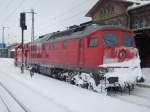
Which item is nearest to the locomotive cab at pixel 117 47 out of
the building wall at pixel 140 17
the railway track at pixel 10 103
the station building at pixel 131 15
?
the railway track at pixel 10 103

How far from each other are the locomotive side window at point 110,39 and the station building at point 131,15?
440 inches

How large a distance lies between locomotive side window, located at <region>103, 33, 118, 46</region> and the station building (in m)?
11.2

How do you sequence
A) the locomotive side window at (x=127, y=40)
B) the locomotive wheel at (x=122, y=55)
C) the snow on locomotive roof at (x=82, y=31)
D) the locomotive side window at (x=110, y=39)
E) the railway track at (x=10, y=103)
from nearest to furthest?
the railway track at (x=10, y=103)
the locomotive wheel at (x=122, y=55)
the locomotive side window at (x=110, y=39)
the snow on locomotive roof at (x=82, y=31)
the locomotive side window at (x=127, y=40)

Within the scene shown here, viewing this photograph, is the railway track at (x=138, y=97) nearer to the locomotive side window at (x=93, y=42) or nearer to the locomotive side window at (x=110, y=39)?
the locomotive side window at (x=110, y=39)

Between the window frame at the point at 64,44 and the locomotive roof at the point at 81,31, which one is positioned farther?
the window frame at the point at 64,44

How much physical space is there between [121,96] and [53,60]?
26.8 feet

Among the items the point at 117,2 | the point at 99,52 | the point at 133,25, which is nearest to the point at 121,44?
the point at 99,52

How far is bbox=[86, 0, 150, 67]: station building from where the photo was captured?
2862 cm

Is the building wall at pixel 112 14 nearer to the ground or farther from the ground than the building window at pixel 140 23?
farther from the ground

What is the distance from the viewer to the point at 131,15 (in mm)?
34688

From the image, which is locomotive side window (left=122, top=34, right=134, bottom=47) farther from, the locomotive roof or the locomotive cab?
the locomotive roof

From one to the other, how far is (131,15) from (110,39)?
2102cm

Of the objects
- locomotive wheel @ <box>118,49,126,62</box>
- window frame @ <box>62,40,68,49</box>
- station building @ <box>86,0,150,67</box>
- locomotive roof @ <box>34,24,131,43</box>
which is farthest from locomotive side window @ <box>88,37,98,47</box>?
station building @ <box>86,0,150,67</box>

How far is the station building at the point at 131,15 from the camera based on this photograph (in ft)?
93.9
